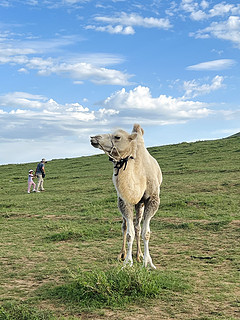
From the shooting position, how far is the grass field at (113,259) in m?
5.42

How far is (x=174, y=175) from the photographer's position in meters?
24.0

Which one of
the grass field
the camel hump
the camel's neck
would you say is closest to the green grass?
the grass field

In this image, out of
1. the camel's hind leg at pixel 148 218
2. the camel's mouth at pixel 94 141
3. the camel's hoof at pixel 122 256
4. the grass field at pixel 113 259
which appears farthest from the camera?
the camel's hoof at pixel 122 256

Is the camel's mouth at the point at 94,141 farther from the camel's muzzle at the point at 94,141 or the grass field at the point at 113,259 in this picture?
the grass field at the point at 113,259

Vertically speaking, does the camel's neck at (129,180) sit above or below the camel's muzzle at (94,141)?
below

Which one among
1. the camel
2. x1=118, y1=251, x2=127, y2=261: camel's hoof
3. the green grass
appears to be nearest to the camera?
the green grass

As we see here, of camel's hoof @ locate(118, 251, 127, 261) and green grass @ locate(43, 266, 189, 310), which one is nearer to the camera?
green grass @ locate(43, 266, 189, 310)

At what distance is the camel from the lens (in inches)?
249

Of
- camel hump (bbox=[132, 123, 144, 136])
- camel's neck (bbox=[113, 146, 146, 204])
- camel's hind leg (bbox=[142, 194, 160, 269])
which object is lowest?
camel's hind leg (bbox=[142, 194, 160, 269])

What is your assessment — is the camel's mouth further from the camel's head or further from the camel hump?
the camel hump

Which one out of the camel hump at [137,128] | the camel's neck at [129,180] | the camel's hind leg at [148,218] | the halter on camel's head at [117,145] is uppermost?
the camel hump at [137,128]

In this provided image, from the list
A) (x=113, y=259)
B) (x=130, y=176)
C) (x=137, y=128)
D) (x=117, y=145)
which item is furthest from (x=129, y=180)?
(x=113, y=259)

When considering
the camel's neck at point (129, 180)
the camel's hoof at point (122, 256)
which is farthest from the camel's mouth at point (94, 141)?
the camel's hoof at point (122, 256)

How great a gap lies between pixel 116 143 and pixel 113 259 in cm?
296
